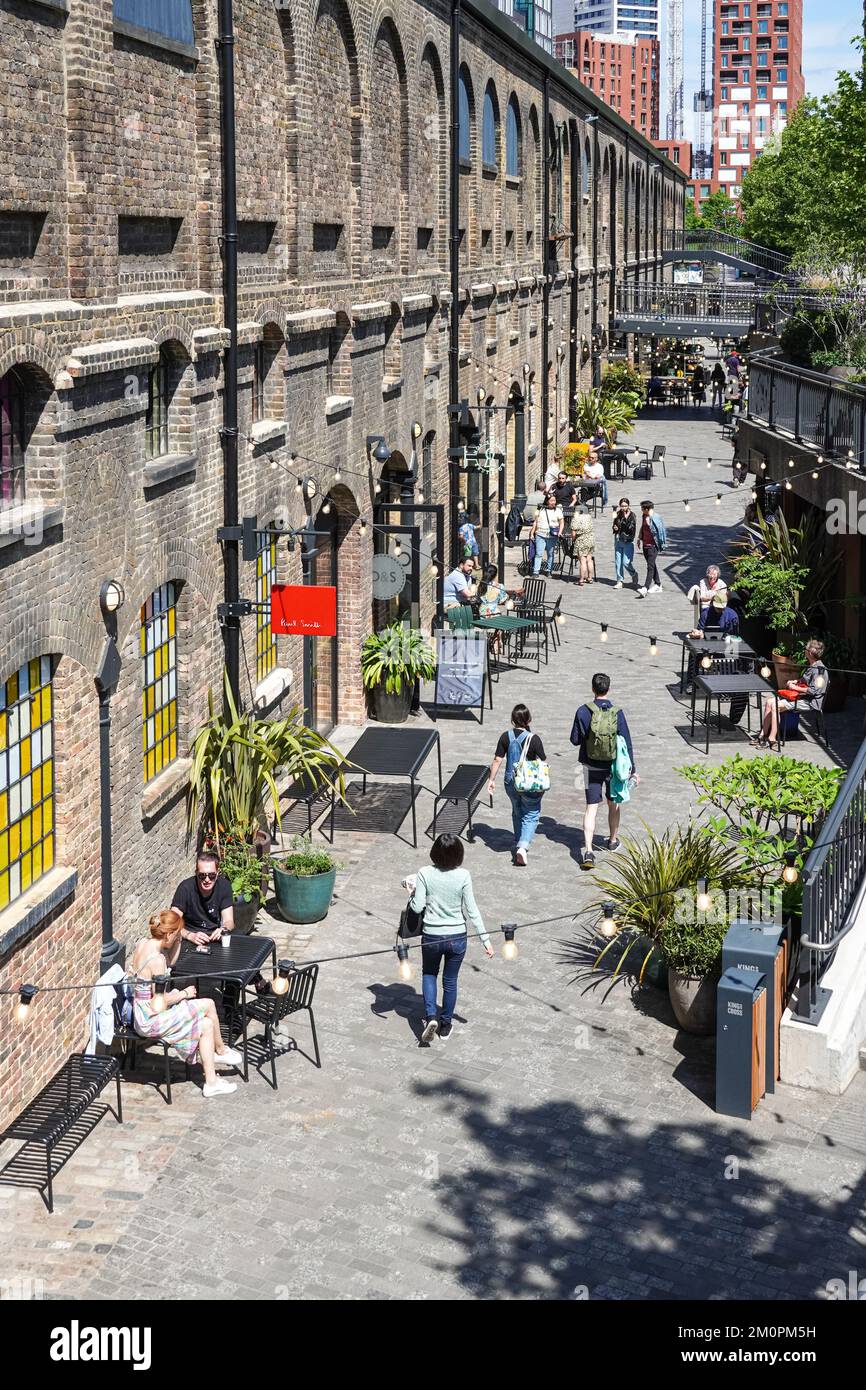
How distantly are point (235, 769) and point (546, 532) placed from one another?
17537mm

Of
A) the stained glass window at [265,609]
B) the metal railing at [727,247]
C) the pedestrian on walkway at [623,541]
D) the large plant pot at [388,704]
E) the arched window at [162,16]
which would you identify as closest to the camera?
the arched window at [162,16]

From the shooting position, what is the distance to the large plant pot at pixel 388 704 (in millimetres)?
19969

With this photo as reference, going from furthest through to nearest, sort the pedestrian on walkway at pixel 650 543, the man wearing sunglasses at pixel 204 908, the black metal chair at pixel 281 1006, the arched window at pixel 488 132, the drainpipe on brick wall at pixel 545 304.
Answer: the drainpipe on brick wall at pixel 545 304, the arched window at pixel 488 132, the pedestrian on walkway at pixel 650 543, the man wearing sunglasses at pixel 204 908, the black metal chair at pixel 281 1006

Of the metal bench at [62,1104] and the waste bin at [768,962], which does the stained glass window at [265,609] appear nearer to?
the metal bench at [62,1104]

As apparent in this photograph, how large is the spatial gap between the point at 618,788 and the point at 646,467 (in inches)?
1189

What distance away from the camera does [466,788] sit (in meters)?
16.0

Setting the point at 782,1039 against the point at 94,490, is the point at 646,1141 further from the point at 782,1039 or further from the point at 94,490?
the point at 94,490

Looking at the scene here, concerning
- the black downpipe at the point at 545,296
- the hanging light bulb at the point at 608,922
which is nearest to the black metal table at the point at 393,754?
the hanging light bulb at the point at 608,922

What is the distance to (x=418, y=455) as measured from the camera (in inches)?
933

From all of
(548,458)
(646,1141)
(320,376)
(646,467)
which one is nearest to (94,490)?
(646,1141)

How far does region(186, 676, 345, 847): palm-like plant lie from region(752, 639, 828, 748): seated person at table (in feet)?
22.2

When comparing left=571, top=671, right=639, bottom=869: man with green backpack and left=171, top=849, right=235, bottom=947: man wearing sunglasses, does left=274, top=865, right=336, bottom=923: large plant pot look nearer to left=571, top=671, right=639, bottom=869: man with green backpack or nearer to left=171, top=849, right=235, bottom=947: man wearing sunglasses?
left=171, top=849, right=235, bottom=947: man wearing sunglasses

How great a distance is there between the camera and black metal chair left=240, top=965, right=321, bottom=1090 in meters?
10.9

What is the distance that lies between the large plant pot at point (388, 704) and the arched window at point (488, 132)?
13.2 m
